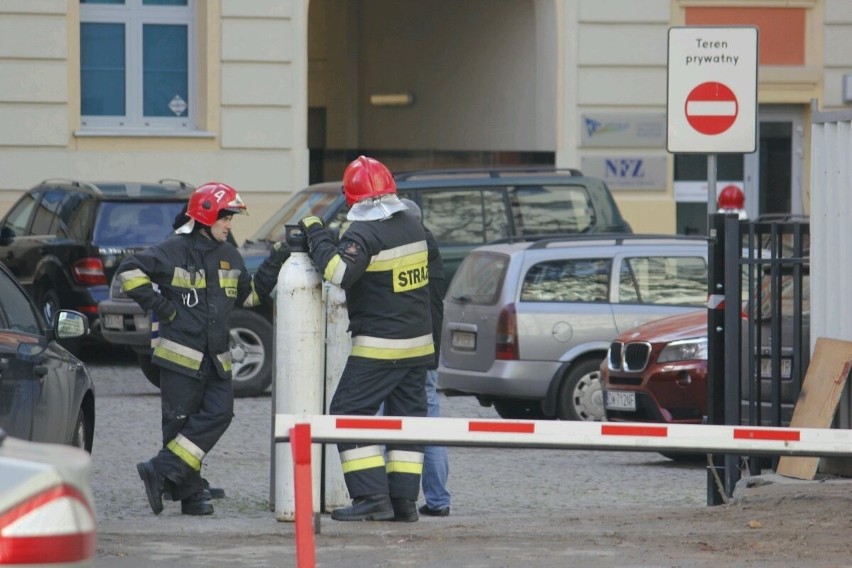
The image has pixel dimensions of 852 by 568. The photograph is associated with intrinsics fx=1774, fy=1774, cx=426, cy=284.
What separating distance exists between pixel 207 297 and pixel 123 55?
45.3 feet

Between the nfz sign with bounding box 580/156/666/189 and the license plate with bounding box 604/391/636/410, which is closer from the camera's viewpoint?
the license plate with bounding box 604/391/636/410

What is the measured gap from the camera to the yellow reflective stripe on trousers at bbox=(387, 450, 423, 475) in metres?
8.75

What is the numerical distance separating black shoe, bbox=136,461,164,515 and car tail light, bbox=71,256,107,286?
24.2ft

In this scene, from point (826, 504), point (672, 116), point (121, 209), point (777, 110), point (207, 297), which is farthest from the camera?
point (777, 110)

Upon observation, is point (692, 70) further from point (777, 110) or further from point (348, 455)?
point (777, 110)

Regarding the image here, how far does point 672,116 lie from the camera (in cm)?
1012

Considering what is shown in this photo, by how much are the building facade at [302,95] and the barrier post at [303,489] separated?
621 inches

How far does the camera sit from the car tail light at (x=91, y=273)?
53.2 feet

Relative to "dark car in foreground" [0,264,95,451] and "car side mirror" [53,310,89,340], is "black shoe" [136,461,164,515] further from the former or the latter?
"car side mirror" [53,310,89,340]

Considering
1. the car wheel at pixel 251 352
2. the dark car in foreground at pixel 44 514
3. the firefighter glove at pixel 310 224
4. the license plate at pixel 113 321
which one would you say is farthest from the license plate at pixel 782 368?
the license plate at pixel 113 321

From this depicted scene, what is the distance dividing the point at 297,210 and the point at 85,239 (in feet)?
6.47

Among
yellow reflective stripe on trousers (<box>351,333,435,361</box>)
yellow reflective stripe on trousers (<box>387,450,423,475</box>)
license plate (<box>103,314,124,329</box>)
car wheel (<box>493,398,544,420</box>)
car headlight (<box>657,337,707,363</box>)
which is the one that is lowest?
car wheel (<box>493,398,544,420</box>)

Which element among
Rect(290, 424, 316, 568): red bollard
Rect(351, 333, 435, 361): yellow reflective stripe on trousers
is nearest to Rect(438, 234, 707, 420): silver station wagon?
Rect(351, 333, 435, 361): yellow reflective stripe on trousers

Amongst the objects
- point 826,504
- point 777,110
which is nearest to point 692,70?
point 826,504
